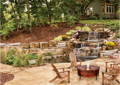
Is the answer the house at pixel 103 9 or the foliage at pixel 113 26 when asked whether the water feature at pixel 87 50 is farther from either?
the house at pixel 103 9

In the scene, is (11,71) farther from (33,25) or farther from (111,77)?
(33,25)

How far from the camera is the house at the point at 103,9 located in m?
31.1

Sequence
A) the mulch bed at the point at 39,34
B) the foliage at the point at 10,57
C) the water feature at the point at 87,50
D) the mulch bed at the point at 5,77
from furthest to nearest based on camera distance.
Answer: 1. the mulch bed at the point at 39,34
2. the water feature at the point at 87,50
3. the foliage at the point at 10,57
4. the mulch bed at the point at 5,77

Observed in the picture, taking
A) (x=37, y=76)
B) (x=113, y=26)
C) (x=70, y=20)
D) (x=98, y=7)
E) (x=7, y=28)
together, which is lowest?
(x=37, y=76)

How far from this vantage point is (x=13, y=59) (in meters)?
13.3

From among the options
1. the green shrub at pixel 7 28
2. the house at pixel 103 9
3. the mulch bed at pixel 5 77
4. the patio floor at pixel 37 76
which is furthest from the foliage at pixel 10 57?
the house at pixel 103 9

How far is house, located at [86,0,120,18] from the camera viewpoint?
3108cm

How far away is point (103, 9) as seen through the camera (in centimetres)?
3181

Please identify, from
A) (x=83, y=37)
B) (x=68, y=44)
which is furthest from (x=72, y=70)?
(x=83, y=37)

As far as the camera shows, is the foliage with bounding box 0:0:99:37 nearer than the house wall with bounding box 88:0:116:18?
Yes

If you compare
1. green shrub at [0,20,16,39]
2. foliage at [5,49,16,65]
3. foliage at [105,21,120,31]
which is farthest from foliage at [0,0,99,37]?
foliage at [5,49,16,65]

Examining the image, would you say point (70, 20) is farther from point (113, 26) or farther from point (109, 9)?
point (109, 9)

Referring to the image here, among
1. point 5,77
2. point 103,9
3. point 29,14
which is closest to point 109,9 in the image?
point 103,9

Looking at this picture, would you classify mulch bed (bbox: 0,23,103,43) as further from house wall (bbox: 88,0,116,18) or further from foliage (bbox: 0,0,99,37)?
house wall (bbox: 88,0,116,18)
